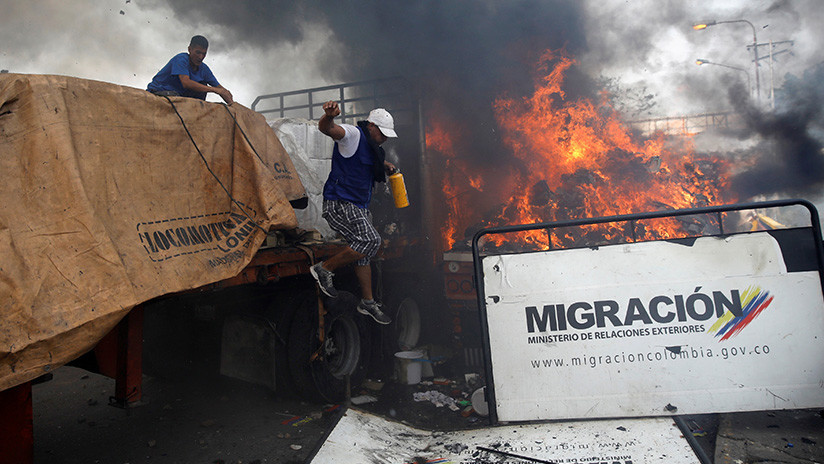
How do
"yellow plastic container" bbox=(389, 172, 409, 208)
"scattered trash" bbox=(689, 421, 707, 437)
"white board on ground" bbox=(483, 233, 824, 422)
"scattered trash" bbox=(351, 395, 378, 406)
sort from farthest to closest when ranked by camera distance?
"scattered trash" bbox=(351, 395, 378, 406)
"yellow plastic container" bbox=(389, 172, 409, 208)
"scattered trash" bbox=(689, 421, 707, 437)
"white board on ground" bbox=(483, 233, 824, 422)

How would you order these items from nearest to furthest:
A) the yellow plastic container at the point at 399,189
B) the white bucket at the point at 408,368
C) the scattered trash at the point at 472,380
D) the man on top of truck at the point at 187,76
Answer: the man on top of truck at the point at 187,76 < the yellow plastic container at the point at 399,189 < the scattered trash at the point at 472,380 < the white bucket at the point at 408,368

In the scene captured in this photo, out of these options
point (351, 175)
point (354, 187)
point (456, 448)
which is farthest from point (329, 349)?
point (456, 448)

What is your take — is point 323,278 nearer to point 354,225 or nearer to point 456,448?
point 354,225

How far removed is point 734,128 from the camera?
469 inches

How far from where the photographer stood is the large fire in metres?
8.22

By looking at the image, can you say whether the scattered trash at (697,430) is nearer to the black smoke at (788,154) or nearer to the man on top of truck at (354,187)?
the man on top of truck at (354,187)

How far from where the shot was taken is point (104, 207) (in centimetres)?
267

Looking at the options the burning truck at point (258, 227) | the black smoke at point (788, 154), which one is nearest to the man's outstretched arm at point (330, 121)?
the burning truck at point (258, 227)

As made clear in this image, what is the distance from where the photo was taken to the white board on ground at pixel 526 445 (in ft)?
9.53

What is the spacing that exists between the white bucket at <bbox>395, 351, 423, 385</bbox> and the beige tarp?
2.50 metres

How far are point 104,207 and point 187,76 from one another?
248 centimetres

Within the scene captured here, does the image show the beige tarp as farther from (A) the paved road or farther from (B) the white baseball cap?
(A) the paved road

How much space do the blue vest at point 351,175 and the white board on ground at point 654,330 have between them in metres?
1.55

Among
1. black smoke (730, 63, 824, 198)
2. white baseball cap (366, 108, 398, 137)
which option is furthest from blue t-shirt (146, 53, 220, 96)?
black smoke (730, 63, 824, 198)
